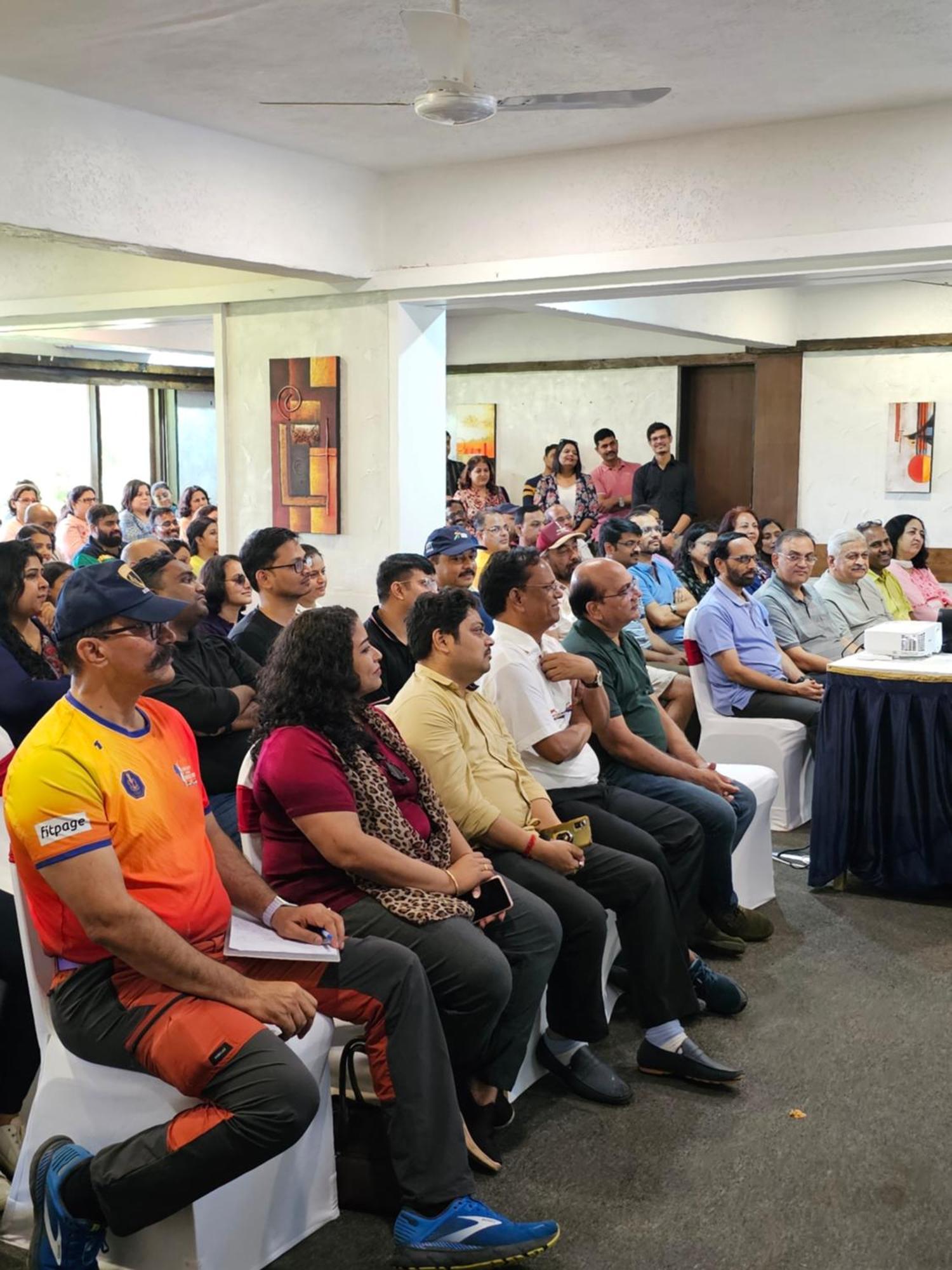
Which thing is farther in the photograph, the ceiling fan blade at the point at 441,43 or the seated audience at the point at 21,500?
the seated audience at the point at 21,500

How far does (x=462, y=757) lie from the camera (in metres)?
2.89

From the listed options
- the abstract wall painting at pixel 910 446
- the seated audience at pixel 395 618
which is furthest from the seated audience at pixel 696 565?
the abstract wall painting at pixel 910 446

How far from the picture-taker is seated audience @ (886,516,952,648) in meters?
6.82

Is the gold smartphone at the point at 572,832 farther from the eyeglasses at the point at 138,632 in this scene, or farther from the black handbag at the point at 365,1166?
the eyeglasses at the point at 138,632

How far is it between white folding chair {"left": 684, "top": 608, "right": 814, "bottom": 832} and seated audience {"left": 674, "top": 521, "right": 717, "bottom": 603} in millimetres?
1413

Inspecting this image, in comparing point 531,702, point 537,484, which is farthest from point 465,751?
point 537,484

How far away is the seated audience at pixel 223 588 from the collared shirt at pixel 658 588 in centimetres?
241

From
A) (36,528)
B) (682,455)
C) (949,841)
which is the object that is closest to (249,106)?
(36,528)

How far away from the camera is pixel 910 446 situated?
9617mm

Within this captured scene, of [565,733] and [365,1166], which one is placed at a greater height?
[565,733]

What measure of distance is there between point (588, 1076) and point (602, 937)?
0.32m

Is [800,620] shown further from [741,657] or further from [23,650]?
[23,650]

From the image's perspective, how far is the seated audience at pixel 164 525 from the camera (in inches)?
332

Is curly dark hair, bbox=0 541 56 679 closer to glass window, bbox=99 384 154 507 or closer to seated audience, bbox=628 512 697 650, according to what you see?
seated audience, bbox=628 512 697 650
